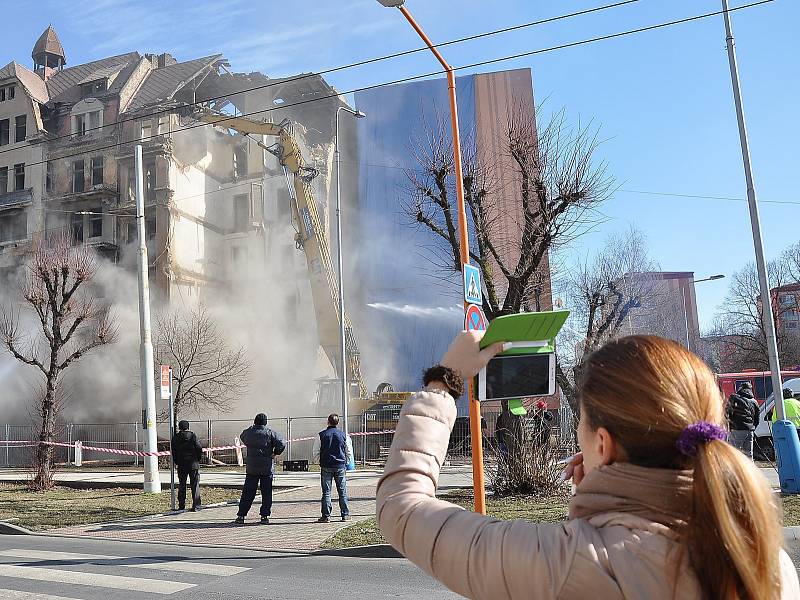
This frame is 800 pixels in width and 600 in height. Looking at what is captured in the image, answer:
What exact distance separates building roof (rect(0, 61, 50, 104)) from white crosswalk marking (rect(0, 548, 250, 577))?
38.2 metres

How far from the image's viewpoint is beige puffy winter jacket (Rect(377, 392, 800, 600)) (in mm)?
1391

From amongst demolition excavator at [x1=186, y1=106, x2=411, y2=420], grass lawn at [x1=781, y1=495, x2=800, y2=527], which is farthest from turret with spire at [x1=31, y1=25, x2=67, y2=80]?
grass lawn at [x1=781, y1=495, x2=800, y2=527]

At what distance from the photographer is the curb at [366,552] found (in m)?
9.42

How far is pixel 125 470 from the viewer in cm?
2502

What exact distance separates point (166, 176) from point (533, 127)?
25.3 m

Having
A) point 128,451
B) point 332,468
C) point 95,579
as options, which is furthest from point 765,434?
point 128,451

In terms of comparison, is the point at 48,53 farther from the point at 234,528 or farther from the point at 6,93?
the point at 234,528

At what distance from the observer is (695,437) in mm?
1410

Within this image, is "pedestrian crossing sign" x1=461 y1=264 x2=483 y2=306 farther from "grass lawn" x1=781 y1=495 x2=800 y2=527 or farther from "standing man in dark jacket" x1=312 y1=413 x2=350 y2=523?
"standing man in dark jacket" x1=312 y1=413 x2=350 y2=523

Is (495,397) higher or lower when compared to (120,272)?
lower

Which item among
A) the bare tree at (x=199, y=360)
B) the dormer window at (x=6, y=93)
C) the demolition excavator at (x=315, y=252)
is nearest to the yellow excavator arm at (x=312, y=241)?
the demolition excavator at (x=315, y=252)

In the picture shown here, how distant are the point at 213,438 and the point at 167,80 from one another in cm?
2087

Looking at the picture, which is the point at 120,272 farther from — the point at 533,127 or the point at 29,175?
the point at 533,127

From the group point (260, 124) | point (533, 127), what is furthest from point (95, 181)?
point (533, 127)
